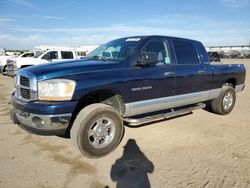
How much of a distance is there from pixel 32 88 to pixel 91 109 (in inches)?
37.5

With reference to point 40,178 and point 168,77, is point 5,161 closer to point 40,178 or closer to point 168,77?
point 40,178

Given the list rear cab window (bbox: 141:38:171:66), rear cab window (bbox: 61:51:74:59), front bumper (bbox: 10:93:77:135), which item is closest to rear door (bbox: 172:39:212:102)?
rear cab window (bbox: 141:38:171:66)

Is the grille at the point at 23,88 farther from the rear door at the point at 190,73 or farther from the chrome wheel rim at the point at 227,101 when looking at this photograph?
the chrome wheel rim at the point at 227,101

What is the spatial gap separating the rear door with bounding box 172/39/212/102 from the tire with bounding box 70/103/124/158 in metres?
1.75

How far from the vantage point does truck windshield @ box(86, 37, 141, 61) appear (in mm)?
4617

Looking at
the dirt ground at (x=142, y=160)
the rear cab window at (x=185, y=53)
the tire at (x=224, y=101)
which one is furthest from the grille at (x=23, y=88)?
the tire at (x=224, y=101)

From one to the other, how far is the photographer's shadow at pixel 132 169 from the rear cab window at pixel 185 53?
223 cm

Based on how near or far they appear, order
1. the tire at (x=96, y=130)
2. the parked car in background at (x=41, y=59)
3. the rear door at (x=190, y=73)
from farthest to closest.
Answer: the parked car in background at (x=41, y=59) → the rear door at (x=190, y=73) → the tire at (x=96, y=130)

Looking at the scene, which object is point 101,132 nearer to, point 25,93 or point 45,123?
point 45,123

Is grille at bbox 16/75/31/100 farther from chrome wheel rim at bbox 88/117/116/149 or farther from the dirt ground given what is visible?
chrome wheel rim at bbox 88/117/116/149

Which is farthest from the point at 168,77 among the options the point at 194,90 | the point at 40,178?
the point at 40,178

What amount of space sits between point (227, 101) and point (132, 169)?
14.1 feet

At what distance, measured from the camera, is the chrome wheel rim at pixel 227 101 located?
21.7ft

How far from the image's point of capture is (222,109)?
654cm
